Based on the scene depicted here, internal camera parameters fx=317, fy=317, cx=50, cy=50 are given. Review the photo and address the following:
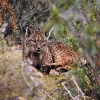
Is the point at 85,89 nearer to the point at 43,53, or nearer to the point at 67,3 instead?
the point at 43,53

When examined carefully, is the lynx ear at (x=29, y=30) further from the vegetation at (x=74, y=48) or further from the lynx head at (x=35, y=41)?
the vegetation at (x=74, y=48)

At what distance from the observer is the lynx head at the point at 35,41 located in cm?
633

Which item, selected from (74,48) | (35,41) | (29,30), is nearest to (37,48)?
(35,41)

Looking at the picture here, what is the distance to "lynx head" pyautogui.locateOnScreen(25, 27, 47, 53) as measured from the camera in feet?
20.8

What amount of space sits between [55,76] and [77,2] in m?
4.48

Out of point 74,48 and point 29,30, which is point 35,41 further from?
point 74,48

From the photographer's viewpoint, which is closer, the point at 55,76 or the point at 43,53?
the point at 55,76

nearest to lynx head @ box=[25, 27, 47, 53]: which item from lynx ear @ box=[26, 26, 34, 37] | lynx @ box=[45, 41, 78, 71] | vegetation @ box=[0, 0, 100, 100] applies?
lynx ear @ box=[26, 26, 34, 37]

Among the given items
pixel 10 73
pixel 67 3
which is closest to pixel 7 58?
pixel 10 73

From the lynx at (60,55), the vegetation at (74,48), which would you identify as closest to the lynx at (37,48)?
the lynx at (60,55)

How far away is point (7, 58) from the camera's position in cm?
348

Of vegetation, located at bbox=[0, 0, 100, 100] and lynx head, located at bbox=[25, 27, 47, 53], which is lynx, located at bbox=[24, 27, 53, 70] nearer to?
lynx head, located at bbox=[25, 27, 47, 53]

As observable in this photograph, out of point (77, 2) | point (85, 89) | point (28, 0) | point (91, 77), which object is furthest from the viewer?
point (28, 0)

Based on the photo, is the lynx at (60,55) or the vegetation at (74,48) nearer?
the vegetation at (74,48)
